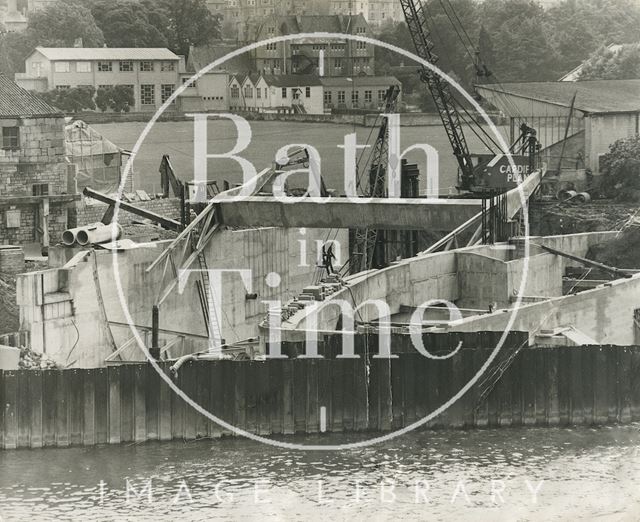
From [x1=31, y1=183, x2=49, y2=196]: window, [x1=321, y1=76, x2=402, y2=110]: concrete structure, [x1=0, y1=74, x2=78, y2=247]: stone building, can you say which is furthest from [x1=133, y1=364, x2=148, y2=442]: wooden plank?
[x1=321, y1=76, x2=402, y2=110]: concrete structure

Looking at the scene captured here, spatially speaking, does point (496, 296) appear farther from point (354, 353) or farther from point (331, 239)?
point (354, 353)

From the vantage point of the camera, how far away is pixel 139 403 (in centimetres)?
4303

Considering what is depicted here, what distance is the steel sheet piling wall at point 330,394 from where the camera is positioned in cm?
4247

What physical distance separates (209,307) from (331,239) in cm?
1008

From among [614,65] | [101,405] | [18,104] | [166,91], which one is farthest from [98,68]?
[101,405]

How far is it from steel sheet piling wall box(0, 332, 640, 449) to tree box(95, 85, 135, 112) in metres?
64.6

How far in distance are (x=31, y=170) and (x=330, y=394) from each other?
84.9ft

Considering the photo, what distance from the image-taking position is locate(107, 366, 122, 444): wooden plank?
140ft

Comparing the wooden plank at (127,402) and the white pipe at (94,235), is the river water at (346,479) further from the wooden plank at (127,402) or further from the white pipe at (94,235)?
the white pipe at (94,235)

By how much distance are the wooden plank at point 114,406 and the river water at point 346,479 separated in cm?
35

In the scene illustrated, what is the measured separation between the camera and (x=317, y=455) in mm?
43125

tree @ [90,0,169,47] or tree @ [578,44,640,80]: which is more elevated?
tree @ [90,0,169,47]

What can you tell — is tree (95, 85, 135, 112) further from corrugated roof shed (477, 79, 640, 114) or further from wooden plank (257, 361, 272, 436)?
wooden plank (257, 361, 272, 436)

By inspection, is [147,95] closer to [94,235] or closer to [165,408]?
[94,235]
